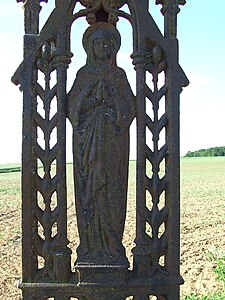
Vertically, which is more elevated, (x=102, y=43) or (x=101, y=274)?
(x=102, y=43)

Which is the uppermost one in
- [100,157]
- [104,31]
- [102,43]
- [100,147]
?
[104,31]

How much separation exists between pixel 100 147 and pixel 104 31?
1.21 meters

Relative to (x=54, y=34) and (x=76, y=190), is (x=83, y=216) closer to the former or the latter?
(x=76, y=190)

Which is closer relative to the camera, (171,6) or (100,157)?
(100,157)

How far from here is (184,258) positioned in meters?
10.5

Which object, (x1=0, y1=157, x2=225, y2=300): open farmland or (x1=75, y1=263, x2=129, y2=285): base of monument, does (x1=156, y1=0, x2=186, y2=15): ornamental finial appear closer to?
(x1=75, y1=263, x2=129, y2=285): base of monument

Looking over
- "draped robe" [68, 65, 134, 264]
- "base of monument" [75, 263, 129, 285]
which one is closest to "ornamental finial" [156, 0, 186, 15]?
"draped robe" [68, 65, 134, 264]

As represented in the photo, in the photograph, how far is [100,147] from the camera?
4789mm

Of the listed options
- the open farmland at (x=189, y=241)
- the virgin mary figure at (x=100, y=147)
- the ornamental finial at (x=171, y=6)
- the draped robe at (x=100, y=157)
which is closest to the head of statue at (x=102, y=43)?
the virgin mary figure at (x=100, y=147)

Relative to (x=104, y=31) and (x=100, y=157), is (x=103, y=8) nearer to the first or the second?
(x=104, y=31)

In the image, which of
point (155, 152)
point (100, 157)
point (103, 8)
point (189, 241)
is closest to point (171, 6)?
point (103, 8)

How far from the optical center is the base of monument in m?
4.81

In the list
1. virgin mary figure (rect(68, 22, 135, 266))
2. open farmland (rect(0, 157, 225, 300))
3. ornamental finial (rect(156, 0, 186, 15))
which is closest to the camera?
virgin mary figure (rect(68, 22, 135, 266))

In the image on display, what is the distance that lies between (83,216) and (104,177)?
47cm
